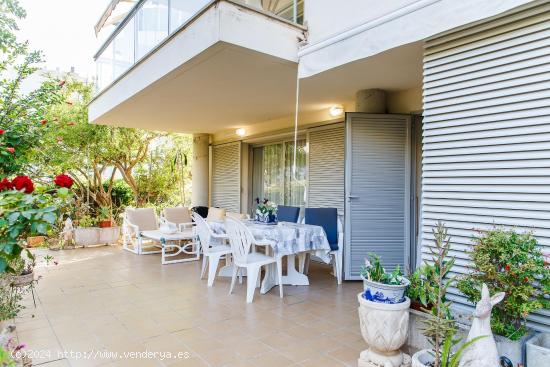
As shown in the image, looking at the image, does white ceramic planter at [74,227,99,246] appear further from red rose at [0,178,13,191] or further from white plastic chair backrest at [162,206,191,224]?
red rose at [0,178,13,191]

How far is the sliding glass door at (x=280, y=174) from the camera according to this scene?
6.86 m

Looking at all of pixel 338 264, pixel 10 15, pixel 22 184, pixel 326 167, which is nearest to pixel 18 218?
pixel 22 184

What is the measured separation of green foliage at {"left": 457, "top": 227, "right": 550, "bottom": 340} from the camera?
2035 mm

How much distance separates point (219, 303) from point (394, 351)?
6.70 ft

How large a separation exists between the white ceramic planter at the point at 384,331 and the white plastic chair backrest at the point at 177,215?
576 centimetres

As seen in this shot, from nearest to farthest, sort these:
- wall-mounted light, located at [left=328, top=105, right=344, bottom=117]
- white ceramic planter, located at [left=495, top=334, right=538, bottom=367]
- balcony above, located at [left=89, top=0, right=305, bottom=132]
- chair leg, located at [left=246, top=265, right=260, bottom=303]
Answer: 1. white ceramic planter, located at [left=495, top=334, right=538, bottom=367]
2. balcony above, located at [left=89, top=0, right=305, bottom=132]
3. chair leg, located at [left=246, top=265, right=260, bottom=303]
4. wall-mounted light, located at [left=328, top=105, right=344, bottom=117]

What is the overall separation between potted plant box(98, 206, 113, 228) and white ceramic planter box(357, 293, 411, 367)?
23.8 ft

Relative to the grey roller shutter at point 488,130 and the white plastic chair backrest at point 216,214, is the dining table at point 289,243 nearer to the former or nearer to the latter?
the grey roller shutter at point 488,130

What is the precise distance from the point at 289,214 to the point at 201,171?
428 cm

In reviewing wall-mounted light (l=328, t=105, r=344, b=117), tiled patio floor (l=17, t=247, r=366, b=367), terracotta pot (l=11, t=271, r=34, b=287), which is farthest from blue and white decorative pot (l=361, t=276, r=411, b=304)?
wall-mounted light (l=328, t=105, r=344, b=117)

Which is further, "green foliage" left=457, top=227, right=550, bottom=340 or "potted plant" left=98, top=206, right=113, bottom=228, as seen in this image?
"potted plant" left=98, top=206, right=113, bottom=228

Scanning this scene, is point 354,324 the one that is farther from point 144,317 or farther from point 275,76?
point 275,76

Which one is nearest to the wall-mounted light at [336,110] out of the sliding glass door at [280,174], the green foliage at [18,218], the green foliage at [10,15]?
the sliding glass door at [280,174]

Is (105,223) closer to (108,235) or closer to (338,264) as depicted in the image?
(108,235)
